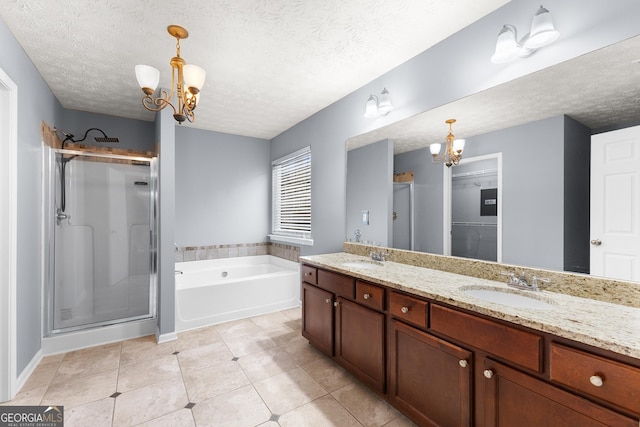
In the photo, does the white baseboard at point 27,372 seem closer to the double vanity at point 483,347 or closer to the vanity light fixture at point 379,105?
the double vanity at point 483,347

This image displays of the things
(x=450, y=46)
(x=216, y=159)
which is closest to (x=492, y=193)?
(x=450, y=46)

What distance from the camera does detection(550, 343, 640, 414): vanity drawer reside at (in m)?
0.86

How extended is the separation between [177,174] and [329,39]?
2885 millimetres

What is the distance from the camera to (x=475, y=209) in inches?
70.5

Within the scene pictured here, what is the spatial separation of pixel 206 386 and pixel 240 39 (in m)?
2.51

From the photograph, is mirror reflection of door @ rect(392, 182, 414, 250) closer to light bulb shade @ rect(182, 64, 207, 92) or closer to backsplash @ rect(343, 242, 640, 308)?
backsplash @ rect(343, 242, 640, 308)

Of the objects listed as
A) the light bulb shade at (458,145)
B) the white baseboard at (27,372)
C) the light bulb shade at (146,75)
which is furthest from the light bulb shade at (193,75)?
the white baseboard at (27,372)

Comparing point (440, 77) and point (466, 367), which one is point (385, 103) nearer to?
point (440, 77)

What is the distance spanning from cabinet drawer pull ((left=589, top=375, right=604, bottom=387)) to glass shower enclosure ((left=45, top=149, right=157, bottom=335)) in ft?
11.3

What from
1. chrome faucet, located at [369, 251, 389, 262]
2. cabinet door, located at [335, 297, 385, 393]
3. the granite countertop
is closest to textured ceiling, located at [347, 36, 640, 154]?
the granite countertop

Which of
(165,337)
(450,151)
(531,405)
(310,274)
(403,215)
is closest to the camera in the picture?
(531,405)

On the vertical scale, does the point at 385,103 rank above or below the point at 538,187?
above

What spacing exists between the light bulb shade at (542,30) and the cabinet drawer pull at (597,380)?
150cm

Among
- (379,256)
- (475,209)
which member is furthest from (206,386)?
(475,209)
